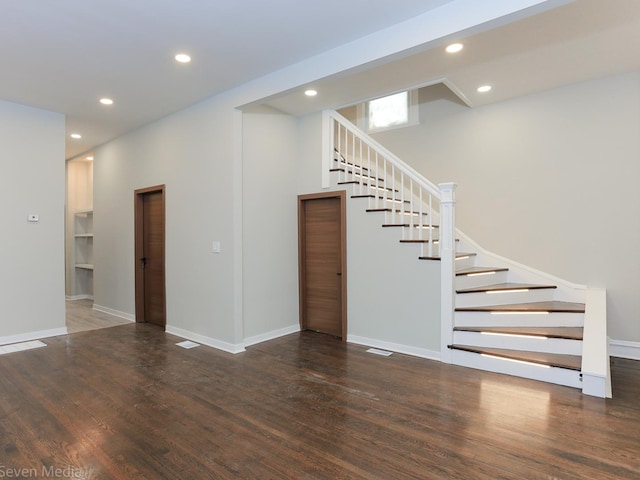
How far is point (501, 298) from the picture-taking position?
4.09m

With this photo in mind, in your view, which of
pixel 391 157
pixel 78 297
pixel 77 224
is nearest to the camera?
pixel 391 157

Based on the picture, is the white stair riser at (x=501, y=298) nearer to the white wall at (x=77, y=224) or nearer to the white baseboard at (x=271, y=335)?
the white baseboard at (x=271, y=335)

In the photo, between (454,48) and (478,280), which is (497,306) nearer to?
(478,280)

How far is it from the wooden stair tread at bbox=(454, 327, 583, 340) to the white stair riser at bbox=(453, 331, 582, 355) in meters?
0.04

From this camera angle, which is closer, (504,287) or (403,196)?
(504,287)

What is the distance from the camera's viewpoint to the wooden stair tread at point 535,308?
3.69 metres

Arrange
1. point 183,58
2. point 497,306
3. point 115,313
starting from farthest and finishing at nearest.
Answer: point 115,313 → point 497,306 → point 183,58

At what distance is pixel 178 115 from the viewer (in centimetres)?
482

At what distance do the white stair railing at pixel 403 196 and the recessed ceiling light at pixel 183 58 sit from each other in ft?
6.08

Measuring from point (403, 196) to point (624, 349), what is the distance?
287 cm

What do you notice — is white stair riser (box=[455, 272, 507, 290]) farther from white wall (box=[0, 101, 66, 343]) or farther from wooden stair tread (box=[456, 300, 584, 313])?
white wall (box=[0, 101, 66, 343])

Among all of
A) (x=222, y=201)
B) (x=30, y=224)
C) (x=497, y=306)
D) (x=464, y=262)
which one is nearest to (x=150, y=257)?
(x=30, y=224)

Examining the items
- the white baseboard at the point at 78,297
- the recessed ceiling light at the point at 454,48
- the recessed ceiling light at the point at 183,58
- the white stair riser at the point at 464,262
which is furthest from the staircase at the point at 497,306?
the white baseboard at the point at 78,297

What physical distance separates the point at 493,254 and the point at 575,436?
276 cm
